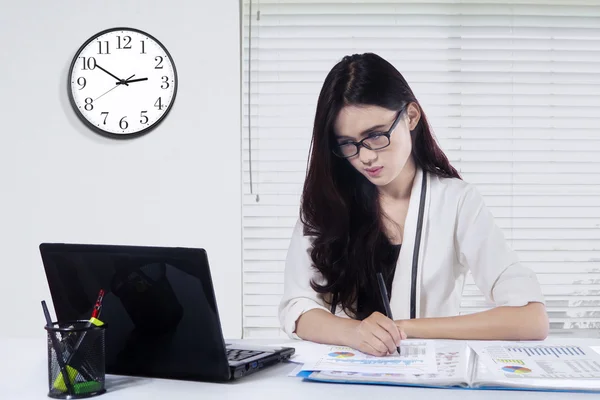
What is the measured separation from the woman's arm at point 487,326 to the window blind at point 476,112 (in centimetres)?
124

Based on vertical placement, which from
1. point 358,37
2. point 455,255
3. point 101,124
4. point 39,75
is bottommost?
point 455,255

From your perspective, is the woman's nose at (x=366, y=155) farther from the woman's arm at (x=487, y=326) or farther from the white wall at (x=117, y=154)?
the white wall at (x=117, y=154)

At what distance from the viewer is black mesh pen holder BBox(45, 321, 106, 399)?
1.00m

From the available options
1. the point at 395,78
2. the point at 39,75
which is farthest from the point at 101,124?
the point at 395,78

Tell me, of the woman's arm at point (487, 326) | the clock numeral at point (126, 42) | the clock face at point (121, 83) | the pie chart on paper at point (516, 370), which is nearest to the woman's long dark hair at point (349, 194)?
the woman's arm at point (487, 326)

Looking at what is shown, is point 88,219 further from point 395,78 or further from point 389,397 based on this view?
point 389,397

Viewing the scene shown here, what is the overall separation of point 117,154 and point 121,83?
0.30 meters

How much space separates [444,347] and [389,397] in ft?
1.18

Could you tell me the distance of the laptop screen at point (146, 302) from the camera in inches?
41.5

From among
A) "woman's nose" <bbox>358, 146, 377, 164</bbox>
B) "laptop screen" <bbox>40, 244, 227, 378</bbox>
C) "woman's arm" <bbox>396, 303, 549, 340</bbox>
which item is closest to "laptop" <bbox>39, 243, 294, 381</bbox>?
"laptop screen" <bbox>40, 244, 227, 378</bbox>

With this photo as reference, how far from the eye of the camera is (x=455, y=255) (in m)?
1.94

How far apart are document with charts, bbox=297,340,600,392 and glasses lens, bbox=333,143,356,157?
0.71 meters

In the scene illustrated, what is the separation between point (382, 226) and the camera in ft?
6.46

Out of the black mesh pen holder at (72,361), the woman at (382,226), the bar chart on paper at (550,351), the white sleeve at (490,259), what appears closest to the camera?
the black mesh pen holder at (72,361)
